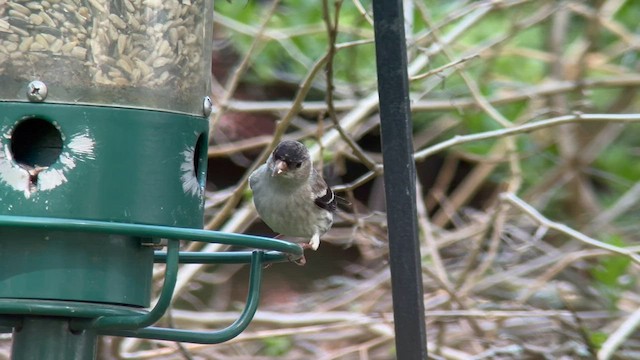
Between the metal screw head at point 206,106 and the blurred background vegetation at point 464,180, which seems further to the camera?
the blurred background vegetation at point 464,180

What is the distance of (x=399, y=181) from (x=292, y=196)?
1.50 m

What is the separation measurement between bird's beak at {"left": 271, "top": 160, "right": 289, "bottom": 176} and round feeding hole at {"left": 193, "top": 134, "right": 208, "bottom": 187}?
698 mm

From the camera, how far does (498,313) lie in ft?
16.4

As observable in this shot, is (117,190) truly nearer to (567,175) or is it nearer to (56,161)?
(56,161)

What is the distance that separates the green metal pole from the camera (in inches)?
118

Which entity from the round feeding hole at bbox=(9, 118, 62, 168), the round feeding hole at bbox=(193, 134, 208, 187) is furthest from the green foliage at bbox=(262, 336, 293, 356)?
the round feeding hole at bbox=(9, 118, 62, 168)

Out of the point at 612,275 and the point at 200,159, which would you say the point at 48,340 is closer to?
the point at 200,159

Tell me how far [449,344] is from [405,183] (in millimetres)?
3172

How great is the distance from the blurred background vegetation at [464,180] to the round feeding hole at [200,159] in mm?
846

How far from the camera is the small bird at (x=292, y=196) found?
173 inches

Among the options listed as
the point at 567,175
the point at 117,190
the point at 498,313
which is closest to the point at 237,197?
the point at 498,313

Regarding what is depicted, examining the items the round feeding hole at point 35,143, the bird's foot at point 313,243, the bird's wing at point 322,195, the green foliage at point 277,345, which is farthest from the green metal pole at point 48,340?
the green foliage at point 277,345

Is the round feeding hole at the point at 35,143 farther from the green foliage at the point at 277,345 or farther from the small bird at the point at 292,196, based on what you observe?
the green foliage at the point at 277,345

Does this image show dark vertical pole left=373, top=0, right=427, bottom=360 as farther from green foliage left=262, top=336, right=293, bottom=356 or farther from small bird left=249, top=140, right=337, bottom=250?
green foliage left=262, top=336, right=293, bottom=356
